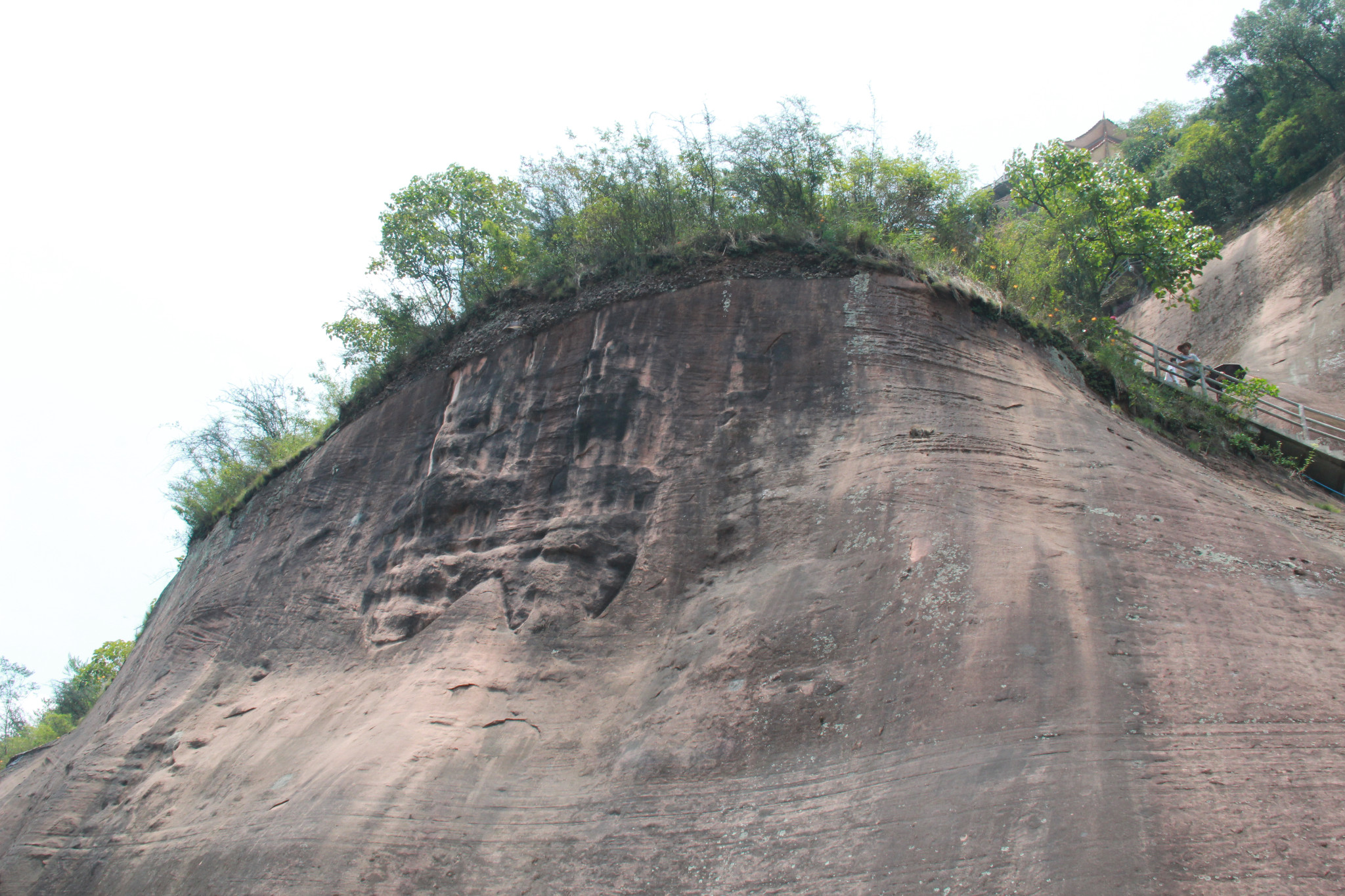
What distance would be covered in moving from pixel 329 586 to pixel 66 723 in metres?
27.5

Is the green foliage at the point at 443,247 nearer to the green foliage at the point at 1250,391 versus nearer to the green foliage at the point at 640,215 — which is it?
the green foliage at the point at 640,215

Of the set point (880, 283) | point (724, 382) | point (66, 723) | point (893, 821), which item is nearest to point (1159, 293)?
point (880, 283)

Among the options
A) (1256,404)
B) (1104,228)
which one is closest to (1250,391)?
(1256,404)

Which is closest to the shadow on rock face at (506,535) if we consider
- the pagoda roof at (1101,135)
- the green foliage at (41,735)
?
the green foliage at (41,735)

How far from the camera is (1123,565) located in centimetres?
816

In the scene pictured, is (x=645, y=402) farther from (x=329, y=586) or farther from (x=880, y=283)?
(x=329, y=586)

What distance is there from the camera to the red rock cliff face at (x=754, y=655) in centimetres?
648

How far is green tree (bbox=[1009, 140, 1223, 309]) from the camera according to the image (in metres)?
18.2

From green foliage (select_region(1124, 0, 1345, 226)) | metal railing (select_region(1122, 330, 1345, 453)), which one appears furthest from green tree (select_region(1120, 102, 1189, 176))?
metal railing (select_region(1122, 330, 1345, 453))

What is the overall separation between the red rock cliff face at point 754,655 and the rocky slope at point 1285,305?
30.1 feet

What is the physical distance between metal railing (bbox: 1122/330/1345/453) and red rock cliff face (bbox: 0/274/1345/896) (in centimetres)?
307

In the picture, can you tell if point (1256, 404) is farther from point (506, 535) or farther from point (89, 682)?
point (89, 682)

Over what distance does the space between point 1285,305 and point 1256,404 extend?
855 cm

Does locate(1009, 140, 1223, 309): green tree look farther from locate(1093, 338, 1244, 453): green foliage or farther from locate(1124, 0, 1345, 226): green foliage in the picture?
locate(1124, 0, 1345, 226): green foliage
